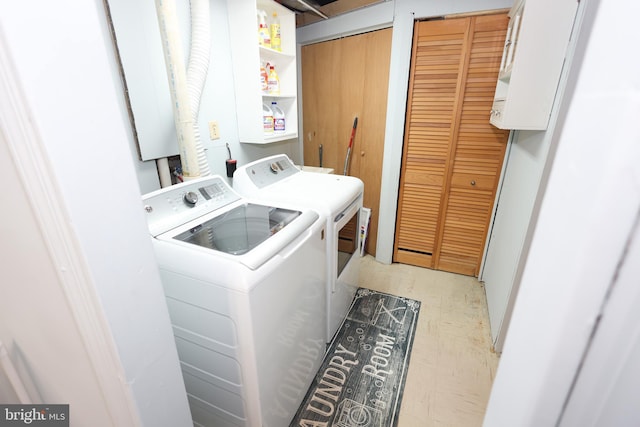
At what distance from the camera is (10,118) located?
A: 17.3 inches

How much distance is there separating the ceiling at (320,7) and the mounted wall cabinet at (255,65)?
0.27m

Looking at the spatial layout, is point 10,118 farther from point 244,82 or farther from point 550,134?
point 550,134

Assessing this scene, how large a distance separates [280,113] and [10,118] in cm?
197

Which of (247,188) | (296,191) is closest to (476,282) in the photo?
(296,191)

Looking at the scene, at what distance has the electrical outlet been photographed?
73.0 inches

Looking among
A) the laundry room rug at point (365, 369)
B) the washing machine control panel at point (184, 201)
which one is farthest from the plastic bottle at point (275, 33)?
the laundry room rug at point (365, 369)

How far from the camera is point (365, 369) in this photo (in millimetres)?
1737

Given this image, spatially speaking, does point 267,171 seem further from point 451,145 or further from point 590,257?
point 590,257

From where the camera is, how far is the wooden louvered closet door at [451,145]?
210 cm

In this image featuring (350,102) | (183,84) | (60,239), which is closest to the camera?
(60,239)

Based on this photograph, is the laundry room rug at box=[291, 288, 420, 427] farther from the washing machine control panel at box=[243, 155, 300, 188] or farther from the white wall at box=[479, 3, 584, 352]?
the washing machine control panel at box=[243, 155, 300, 188]

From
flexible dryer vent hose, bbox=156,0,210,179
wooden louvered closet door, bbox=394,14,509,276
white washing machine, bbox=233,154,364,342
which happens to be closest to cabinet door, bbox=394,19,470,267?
wooden louvered closet door, bbox=394,14,509,276

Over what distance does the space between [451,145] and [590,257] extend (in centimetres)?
232

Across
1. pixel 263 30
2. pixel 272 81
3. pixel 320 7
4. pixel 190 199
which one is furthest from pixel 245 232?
pixel 320 7
